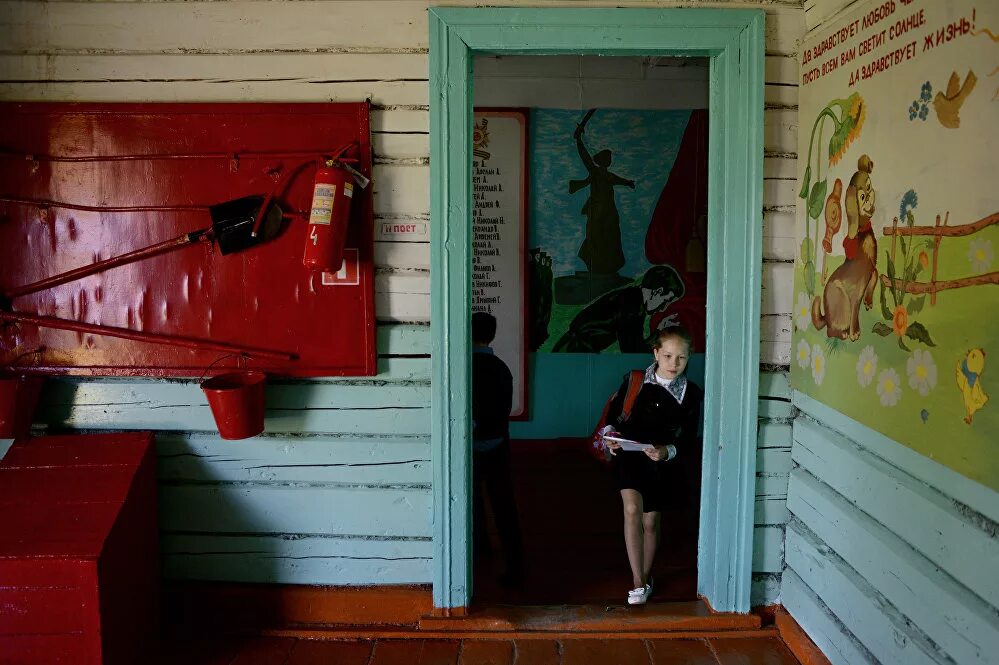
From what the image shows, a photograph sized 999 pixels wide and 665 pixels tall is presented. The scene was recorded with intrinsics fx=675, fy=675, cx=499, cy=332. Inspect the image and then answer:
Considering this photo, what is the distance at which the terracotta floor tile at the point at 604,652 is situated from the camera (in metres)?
2.57

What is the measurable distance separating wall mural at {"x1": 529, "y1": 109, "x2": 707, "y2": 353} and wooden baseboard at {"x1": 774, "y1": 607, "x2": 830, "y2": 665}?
2339 mm

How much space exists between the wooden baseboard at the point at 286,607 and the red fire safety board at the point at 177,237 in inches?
36.4

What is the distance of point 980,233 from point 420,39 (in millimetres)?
1930

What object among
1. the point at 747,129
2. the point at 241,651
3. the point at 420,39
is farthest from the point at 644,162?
the point at 241,651

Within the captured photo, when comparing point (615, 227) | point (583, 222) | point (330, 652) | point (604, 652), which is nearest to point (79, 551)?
point (330, 652)

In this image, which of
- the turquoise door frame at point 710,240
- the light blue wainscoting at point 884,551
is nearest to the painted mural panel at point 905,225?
the light blue wainscoting at point 884,551

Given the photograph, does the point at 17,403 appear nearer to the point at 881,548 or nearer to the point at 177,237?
the point at 177,237

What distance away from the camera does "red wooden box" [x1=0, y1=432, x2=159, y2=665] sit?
7.32 ft

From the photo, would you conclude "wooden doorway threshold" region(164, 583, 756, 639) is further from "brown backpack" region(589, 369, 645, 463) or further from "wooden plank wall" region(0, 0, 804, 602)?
"brown backpack" region(589, 369, 645, 463)

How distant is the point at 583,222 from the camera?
4.74 m

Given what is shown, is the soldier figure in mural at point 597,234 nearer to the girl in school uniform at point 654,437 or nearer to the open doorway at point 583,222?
the open doorway at point 583,222

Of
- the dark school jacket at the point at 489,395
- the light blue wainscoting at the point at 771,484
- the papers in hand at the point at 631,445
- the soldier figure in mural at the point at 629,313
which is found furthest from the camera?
the soldier figure in mural at the point at 629,313

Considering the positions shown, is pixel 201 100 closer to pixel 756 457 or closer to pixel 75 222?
pixel 75 222

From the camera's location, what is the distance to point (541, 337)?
4.82m
